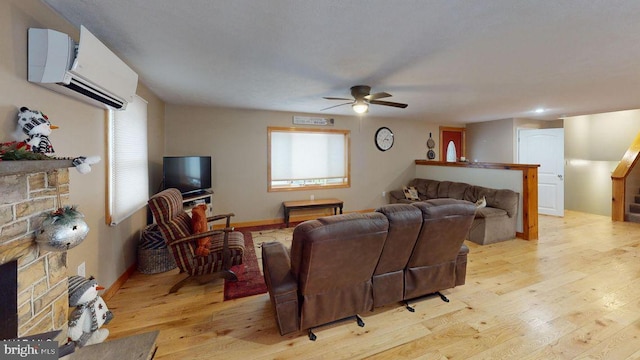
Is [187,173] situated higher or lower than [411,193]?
higher

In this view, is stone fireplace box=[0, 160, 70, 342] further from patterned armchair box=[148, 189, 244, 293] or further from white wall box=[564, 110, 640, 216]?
white wall box=[564, 110, 640, 216]

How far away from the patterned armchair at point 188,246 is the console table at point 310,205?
2.17 m

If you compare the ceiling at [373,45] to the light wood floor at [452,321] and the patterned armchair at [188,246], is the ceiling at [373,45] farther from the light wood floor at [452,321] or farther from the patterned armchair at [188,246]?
the light wood floor at [452,321]

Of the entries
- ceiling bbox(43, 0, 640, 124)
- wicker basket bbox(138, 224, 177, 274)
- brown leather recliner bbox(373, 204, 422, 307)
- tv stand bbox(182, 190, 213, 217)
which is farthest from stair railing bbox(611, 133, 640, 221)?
wicker basket bbox(138, 224, 177, 274)

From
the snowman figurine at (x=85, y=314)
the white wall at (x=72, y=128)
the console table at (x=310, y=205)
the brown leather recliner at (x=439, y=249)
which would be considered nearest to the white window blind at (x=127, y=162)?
the white wall at (x=72, y=128)

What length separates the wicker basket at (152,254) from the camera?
9.82 feet

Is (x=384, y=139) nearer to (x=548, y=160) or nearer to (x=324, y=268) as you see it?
(x=548, y=160)

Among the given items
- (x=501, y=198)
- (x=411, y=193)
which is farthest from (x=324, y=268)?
(x=411, y=193)

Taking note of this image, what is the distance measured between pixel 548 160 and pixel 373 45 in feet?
18.5

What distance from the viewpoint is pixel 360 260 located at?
1.88 metres

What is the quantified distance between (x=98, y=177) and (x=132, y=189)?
2.32 ft

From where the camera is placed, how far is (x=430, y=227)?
207 cm

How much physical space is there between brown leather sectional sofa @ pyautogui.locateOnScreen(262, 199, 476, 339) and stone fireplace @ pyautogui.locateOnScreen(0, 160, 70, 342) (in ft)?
3.96

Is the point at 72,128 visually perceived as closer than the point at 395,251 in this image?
Yes
